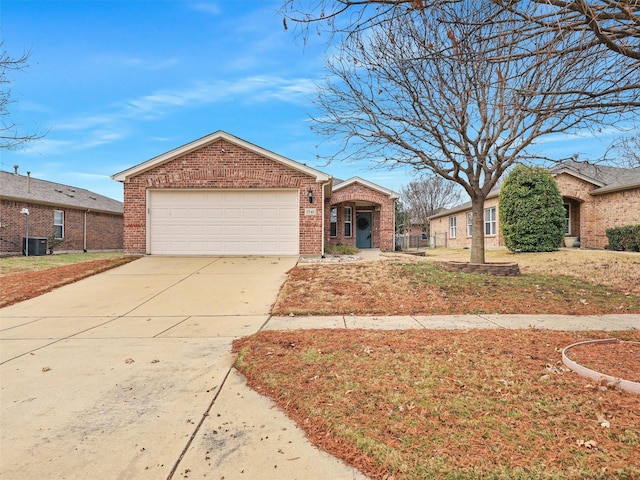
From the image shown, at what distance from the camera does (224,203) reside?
1277 cm

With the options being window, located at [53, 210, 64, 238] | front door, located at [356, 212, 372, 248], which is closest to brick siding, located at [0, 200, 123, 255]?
window, located at [53, 210, 64, 238]

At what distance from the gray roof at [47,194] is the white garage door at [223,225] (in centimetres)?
1057

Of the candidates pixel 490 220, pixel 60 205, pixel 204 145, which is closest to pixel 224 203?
pixel 204 145

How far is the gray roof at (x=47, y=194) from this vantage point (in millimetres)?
18378

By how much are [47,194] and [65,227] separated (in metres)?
2.07

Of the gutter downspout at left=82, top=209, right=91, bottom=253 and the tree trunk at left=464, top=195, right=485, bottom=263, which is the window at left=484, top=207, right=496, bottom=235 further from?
the gutter downspout at left=82, top=209, right=91, bottom=253

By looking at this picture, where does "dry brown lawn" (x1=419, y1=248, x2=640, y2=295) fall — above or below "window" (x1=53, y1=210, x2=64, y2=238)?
below

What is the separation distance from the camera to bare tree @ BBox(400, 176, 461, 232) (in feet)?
130

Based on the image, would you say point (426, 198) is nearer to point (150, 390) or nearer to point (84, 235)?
point (84, 235)

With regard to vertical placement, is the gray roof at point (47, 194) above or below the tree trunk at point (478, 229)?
above

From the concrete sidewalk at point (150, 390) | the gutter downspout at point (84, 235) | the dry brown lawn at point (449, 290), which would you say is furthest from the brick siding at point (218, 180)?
the gutter downspout at point (84, 235)

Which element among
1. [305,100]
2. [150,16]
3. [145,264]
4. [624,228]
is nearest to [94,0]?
[150,16]

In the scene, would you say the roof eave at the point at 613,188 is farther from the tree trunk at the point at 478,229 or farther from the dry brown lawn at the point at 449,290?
the tree trunk at the point at 478,229

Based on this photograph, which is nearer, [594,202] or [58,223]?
[594,202]
